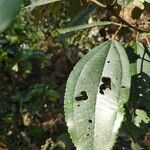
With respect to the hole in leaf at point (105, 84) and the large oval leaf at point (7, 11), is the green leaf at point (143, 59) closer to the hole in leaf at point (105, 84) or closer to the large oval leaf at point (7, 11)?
the hole in leaf at point (105, 84)

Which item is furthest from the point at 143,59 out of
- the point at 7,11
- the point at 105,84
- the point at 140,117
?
the point at 7,11

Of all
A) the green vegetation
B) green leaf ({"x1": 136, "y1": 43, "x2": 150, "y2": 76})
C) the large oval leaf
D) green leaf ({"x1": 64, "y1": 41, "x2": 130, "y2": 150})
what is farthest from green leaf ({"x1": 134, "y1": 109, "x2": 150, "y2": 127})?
the large oval leaf

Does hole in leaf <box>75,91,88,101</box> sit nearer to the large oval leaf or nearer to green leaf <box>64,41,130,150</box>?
green leaf <box>64,41,130,150</box>

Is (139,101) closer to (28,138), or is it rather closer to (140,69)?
(140,69)

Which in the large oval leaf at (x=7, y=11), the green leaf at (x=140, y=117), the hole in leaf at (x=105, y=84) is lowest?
the green leaf at (x=140, y=117)

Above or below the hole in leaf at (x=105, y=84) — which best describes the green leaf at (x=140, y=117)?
below

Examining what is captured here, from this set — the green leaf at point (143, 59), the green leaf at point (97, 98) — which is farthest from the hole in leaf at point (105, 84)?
the green leaf at point (143, 59)

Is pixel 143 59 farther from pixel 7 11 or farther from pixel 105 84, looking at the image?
pixel 7 11
